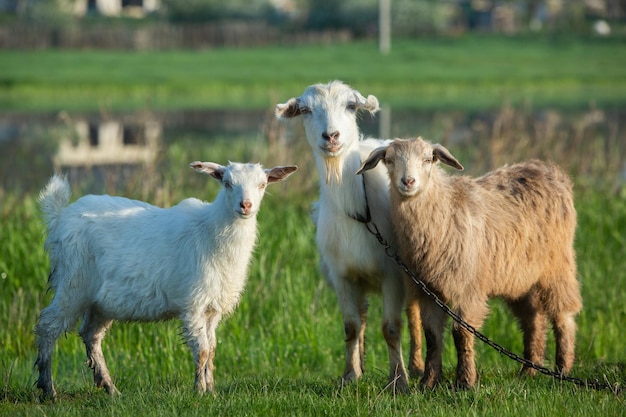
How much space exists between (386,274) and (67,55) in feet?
168

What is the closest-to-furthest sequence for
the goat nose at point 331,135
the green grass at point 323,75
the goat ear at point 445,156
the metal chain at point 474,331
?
the metal chain at point 474,331
the goat ear at point 445,156
the goat nose at point 331,135
the green grass at point 323,75

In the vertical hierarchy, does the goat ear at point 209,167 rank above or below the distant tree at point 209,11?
above

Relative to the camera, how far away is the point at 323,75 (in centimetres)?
4953

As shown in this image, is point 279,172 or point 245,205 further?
point 279,172

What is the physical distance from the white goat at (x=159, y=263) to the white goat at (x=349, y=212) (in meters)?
0.51

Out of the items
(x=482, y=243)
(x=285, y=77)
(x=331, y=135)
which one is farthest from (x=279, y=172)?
(x=285, y=77)

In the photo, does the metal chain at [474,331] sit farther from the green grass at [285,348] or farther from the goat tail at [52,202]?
the goat tail at [52,202]

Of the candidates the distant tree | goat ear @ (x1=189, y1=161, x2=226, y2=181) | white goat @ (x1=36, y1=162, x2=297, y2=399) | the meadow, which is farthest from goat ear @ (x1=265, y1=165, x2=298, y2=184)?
the distant tree

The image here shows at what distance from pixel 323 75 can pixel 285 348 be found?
40273 millimetres

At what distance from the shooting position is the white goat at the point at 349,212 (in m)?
7.79

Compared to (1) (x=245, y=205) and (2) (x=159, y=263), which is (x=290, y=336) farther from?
(1) (x=245, y=205)

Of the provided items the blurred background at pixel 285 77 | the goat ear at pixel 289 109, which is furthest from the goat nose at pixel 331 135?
the blurred background at pixel 285 77

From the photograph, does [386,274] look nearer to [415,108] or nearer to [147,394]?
[147,394]

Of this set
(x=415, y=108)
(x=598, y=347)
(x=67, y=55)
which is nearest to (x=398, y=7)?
(x=67, y=55)
